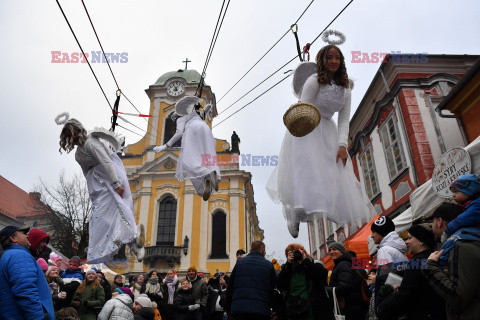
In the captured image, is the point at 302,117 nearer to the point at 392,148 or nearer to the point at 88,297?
the point at 88,297

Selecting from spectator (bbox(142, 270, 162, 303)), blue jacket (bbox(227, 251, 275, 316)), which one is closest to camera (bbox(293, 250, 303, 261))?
blue jacket (bbox(227, 251, 275, 316))

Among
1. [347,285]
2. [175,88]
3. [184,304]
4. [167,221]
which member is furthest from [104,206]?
[175,88]

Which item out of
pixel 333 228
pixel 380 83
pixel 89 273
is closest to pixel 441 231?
pixel 89 273

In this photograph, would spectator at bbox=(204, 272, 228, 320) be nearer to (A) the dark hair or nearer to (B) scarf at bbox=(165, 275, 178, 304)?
(B) scarf at bbox=(165, 275, 178, 304)

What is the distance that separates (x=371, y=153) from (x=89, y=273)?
12307mm

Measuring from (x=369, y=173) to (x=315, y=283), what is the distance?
40.3 ft

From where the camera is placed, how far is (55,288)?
5.18 metres

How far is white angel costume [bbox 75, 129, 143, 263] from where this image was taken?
506cm

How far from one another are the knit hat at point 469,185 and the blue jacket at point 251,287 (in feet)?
6.86

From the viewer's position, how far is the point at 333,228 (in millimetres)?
20516

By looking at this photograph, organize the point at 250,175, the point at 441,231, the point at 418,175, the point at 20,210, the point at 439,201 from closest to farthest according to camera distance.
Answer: the point at 441,231 < the point at 439,201 < the point at 418,175 < the point at 250,175 < the point at 20,210

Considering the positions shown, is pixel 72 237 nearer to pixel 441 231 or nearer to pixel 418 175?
pixel 418 175

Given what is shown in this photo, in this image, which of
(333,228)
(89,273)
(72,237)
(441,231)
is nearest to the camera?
(441,231)

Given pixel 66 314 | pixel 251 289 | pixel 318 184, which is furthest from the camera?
pixel 66 314
